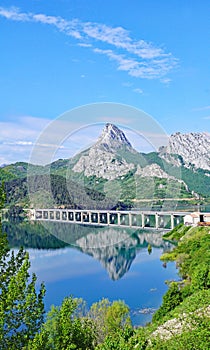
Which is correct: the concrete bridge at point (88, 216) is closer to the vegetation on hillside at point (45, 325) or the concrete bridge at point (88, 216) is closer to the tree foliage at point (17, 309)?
the vegetation on hillside at point (45, 325)

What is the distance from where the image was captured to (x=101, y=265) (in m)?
17.6

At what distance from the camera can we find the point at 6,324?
3.18 m

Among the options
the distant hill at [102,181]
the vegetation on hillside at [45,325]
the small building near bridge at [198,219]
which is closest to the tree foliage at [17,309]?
the vegetation on hillside at [45,325]

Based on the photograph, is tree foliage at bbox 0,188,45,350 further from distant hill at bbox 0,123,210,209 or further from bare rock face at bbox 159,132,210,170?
bare rock face at bbox 159,132,210,170

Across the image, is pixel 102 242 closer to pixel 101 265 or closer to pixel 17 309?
pixel 101 265

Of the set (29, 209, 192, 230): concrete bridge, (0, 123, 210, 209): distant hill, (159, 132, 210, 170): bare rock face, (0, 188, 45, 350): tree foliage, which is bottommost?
(29, 209, 192, 230): concrete bridge

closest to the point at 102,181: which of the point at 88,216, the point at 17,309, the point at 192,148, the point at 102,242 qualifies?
the point at 88,216

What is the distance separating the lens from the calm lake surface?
12367mm

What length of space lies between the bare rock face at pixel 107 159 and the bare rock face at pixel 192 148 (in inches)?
2269

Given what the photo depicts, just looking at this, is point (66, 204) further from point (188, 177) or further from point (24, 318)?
point (188, 177)

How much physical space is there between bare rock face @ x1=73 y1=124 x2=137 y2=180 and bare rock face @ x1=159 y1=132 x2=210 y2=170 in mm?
57623

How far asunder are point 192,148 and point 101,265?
247 ft

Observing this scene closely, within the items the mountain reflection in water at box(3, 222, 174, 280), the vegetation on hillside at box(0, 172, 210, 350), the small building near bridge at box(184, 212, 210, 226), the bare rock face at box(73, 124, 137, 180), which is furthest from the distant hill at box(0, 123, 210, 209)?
the vegetation on hillside at box(0, 172, 210, 350)

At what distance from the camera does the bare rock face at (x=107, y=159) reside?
20.0 meters
